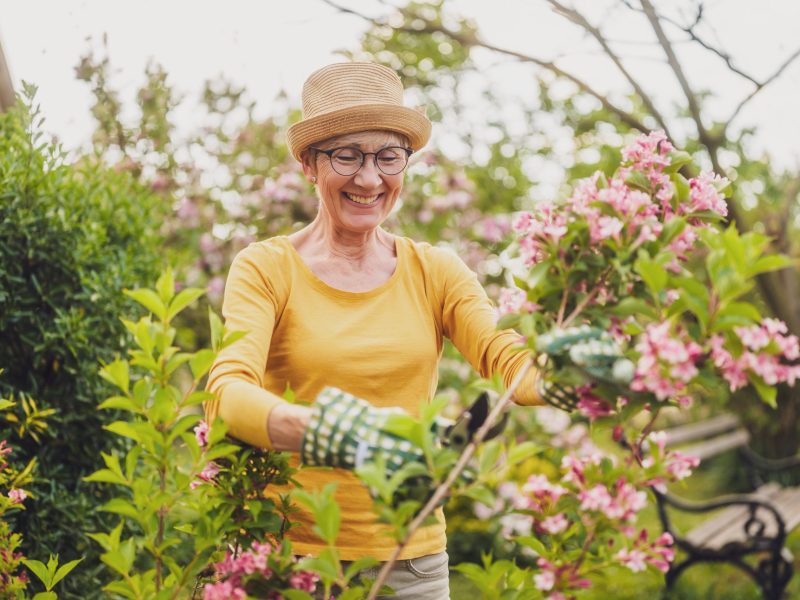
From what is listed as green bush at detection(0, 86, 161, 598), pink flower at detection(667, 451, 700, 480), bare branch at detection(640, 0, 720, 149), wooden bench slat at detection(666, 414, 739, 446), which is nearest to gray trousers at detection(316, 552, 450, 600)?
pink flower at detection(667, 451, 700, 480)

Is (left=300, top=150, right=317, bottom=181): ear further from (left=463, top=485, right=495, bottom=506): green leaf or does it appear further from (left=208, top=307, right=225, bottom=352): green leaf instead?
(left=463, top=485, right=495, bottom=506): green leaf

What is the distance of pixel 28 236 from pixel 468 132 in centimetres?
488

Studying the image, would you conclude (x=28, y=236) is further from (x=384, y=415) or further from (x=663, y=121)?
(x=663, y=121)

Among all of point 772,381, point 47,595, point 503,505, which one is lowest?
point 503,505

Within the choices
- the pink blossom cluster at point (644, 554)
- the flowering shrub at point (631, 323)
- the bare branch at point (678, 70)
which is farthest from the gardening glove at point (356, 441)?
the bare branch at point (678, 70)

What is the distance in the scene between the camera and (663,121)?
5.43 meters

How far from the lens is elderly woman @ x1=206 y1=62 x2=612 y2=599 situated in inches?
82.4

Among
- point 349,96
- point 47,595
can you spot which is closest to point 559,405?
point 349,96

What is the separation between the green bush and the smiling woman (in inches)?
46.8

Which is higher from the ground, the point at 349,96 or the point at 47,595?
the point at 349,96

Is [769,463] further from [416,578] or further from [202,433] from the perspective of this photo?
[202,433]

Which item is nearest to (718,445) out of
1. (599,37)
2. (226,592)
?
(599,37)

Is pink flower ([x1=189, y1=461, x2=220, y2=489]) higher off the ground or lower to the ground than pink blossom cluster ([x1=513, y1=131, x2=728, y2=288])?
lower

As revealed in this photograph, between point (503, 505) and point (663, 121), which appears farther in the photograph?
point (503, 505)
